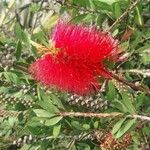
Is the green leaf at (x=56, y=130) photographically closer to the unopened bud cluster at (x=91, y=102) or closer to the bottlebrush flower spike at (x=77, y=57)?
the unopened bud cluster at (x=91, y=102)

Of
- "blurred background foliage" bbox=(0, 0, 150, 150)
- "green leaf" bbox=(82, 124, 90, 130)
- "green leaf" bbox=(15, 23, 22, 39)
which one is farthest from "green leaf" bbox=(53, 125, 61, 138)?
"green leaf" bbox=(15, 23, 22, 39)

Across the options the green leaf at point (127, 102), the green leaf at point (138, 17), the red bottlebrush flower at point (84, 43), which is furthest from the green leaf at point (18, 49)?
the green leaf at point (138, 17)

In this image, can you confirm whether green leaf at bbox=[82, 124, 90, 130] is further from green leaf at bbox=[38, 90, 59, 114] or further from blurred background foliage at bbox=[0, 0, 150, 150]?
green leaf at bbox=[38, 90, 59, 114]

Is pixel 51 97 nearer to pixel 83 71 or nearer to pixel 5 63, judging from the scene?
pixel 5 63

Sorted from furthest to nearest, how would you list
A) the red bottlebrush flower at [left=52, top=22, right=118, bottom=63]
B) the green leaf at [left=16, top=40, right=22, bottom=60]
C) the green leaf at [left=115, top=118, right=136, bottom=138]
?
the green leaf at [left=16, top=40, right=22, bottom=60]
the green leaf at [left=115, top=118, right=136, bottom=138]
the red bottlebrush flower at [left=52, top=22, right=118, bottom=63]

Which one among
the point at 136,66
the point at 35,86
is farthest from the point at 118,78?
the point at 136,66

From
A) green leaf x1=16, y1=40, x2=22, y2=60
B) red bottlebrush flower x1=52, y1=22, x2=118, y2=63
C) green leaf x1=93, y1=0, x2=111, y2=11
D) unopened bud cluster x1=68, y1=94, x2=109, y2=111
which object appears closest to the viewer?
red bottlebrush flower x1=52, y1=22, x2=118, y2=63

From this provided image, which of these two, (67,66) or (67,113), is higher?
(67,66)

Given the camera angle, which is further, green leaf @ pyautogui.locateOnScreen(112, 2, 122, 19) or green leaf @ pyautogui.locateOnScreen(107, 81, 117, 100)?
green leaf @ pyautogui.locateOnScreen(112, 2, 122, 19)
